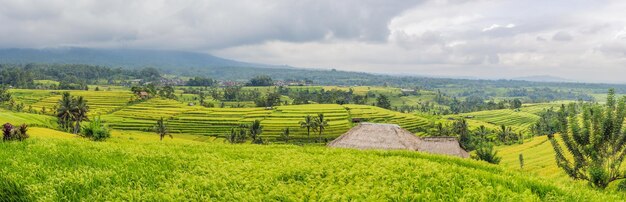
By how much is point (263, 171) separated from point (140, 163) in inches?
123

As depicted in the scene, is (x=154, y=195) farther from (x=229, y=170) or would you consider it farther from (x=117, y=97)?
(x=117, y=97)

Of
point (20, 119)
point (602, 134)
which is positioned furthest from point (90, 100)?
point (602, 134)

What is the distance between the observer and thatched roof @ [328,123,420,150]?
46562 millimetres

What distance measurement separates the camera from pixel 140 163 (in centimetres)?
1029

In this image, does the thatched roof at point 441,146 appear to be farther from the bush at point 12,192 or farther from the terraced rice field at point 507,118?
the terraced rice field at point 507,118

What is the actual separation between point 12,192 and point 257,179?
4.89 m

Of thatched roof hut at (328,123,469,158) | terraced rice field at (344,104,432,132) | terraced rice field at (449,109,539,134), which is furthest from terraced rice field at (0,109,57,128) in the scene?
terraced rice field at (449,109,539,134)

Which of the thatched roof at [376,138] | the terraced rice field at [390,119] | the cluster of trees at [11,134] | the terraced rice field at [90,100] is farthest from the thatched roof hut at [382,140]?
the terraced rice field at [90,100]

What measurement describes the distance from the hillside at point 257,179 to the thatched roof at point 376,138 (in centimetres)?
3511

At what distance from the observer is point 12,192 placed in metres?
8.67

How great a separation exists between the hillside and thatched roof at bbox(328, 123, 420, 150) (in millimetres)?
35113

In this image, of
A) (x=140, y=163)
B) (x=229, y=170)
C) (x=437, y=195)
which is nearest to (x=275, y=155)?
(x=229, y=170)

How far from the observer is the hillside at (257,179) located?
7.77 m

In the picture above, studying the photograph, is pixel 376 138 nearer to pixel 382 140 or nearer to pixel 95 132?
pixel 382 140
